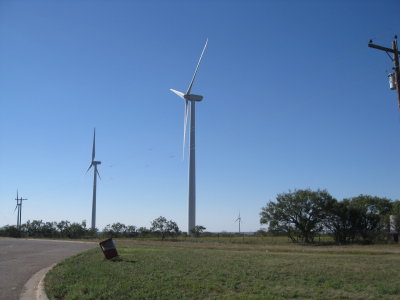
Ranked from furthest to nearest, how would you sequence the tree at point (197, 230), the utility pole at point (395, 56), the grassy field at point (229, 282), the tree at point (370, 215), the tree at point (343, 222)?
the tree at point (197, 230) < the tree at point (343, 222) < the tree at point (370, 215) < the utility pole at point (395, 56) < the grassy field at point (229, 282)

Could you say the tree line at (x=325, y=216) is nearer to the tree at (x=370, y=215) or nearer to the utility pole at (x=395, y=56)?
the tree at (x=370, y=215)

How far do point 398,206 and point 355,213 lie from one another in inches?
170

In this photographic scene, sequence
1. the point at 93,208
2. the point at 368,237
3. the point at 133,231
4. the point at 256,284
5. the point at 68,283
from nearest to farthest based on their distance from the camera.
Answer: the point at 256,284 → the point at 68,283 → the point at 368,237 → the point at 133,231 → the point at 93,208

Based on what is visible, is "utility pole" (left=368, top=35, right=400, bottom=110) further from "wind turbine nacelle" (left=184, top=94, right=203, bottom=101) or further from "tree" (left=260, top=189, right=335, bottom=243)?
"wind turbine nacelle" (left=184, top=94, right=203, bottom=101)

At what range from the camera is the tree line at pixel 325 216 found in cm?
3984

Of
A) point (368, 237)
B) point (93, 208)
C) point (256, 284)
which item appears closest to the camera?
point (256, 284)

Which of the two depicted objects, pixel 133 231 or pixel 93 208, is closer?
pixel 133 231

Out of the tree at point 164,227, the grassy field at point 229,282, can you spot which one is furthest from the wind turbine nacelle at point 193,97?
the grassy field at point 229,282

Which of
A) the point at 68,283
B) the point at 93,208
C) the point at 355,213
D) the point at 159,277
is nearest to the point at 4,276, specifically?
the point at 68,283

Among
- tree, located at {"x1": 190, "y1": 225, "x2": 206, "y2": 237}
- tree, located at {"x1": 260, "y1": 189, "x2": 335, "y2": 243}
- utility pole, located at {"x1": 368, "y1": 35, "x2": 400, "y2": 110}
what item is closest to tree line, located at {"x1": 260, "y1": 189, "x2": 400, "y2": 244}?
tree, located at {"x1": 260, "y1": 189, "x2": 335, "y2": 243}

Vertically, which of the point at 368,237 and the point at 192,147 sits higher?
the point at 192,147

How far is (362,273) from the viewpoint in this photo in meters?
12.2

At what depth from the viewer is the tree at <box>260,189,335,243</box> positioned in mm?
40031

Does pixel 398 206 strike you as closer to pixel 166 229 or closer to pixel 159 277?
pixel 166 229
